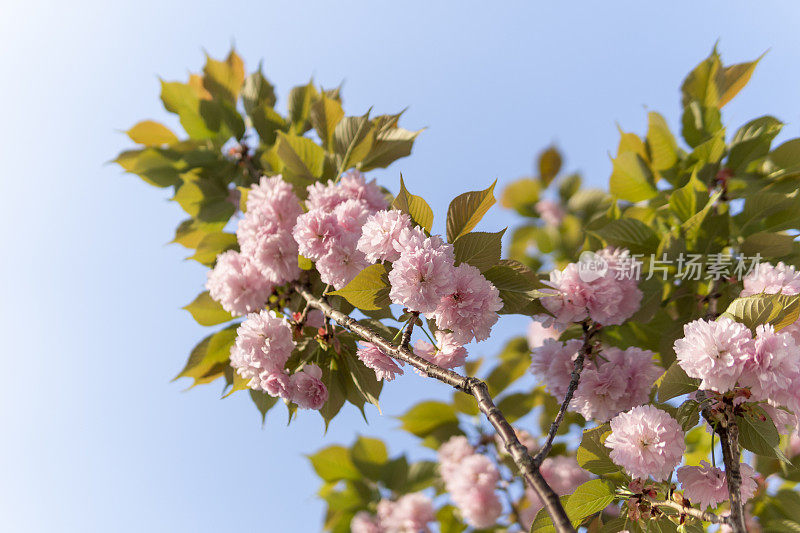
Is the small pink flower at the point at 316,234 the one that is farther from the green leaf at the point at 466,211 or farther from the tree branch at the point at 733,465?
the tree branch at the point at 733,465

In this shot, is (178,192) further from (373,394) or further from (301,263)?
(373,394)

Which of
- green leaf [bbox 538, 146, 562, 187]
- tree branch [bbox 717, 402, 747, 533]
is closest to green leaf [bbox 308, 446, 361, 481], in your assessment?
tree branch [bbox 717, 402, 747, 533]

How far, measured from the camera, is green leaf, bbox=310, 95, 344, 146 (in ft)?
6.72

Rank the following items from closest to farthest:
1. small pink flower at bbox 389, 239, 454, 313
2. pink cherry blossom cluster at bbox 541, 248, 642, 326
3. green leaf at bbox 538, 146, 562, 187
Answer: small pink flower at bbox 389, 239, 454, 313, pink cherry blossom cluster at bbox 541, 248, 642, 326, green leaf at bbox 538, 146, 562, 187

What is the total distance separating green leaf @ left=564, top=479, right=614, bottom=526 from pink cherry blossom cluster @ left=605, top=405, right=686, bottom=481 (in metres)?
0.11

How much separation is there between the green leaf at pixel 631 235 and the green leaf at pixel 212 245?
1.39 meters

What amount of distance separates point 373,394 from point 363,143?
0.92 metres

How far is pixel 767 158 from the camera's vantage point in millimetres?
2129

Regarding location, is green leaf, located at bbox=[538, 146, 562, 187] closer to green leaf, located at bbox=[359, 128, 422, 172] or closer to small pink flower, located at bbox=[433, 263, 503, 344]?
green leaf, located at bbox=[359, 128, 422, 172]

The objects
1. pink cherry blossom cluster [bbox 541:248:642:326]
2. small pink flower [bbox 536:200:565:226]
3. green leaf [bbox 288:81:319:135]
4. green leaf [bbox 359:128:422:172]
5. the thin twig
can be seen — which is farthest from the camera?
small pink flower [bbox 536:200:565:226]

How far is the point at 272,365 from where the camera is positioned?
1584mm

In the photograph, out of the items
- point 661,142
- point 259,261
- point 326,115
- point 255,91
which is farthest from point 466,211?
point 255,91

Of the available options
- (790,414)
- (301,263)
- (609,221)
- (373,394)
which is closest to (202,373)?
(301,263)

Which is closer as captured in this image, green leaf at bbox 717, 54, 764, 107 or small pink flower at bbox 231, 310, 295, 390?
small pink flower at bbox 231, 310, 295, 390
